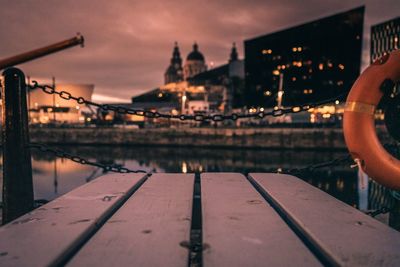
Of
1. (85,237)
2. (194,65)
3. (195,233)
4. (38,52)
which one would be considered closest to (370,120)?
(195,233)

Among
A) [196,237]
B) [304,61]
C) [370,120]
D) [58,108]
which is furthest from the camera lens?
[58,108]

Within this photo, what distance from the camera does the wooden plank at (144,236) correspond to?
2.85ft

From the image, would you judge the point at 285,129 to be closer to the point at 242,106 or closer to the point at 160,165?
the point at 160,165

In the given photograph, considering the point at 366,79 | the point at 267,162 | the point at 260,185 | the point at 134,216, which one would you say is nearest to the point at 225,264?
the point at 134,216

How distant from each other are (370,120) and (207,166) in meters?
17.7

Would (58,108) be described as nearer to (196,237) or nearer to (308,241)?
(196,237)

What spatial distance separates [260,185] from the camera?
197 centimetres

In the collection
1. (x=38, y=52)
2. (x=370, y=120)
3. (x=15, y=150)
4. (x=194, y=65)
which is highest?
(x=194, y=65)

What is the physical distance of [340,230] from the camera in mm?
1107

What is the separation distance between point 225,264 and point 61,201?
40.0 inches

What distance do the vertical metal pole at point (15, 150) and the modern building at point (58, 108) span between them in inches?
1969

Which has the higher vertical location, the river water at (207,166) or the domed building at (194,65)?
the domed building at (194,65)

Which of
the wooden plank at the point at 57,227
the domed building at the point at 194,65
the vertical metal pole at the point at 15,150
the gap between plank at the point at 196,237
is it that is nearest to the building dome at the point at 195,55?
the domed building at the point at 194,65

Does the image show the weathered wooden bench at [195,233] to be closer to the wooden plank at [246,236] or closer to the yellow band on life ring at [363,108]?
the wooden plank at [246,236]
